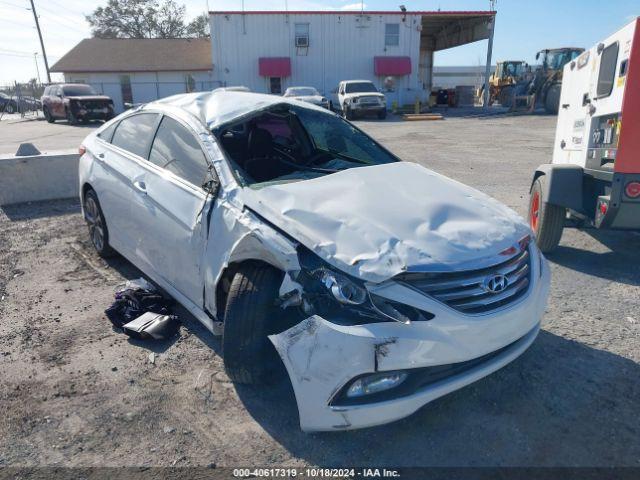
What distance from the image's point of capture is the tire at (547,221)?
16.4 feet

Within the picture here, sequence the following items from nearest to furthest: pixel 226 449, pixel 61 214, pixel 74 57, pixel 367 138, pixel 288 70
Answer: pixel 226 449, pixel 367 138, pixel 61 214, pixel 288 70, pixel 74 57

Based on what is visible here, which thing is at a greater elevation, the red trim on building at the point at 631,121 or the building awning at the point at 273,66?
the building awning at the point at 273,66

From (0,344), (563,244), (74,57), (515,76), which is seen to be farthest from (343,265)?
A: (74,57)

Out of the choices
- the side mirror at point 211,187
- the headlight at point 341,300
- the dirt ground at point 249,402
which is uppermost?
the side mirror at point 211,187

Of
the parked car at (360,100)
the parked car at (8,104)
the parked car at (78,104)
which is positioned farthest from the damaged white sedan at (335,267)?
the parked car at (8,104)

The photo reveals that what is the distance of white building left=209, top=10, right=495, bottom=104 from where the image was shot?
32500mm

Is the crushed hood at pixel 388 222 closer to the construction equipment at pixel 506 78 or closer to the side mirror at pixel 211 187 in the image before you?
the side mirror at pixel 211 187

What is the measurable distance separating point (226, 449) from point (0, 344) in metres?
2.17

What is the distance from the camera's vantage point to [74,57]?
3656 centimetres

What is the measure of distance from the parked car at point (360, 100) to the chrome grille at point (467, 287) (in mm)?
24076

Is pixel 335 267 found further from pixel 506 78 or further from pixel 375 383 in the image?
pixel 506 78

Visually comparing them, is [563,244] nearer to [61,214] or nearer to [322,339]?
[322,339]

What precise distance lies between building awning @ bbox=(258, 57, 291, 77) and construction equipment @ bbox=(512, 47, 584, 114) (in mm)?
14619

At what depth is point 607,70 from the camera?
430cm
